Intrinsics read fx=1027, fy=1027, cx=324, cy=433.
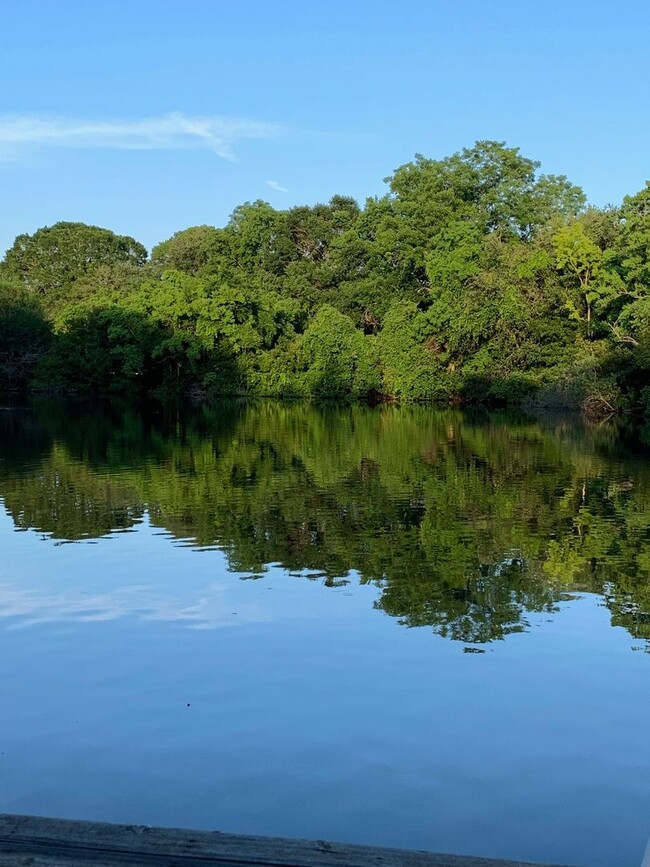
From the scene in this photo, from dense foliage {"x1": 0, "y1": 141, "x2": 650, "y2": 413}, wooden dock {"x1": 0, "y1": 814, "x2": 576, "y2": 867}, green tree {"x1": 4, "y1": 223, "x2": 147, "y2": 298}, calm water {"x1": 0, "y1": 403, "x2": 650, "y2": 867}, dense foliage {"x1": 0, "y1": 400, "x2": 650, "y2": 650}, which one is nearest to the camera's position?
wooden dock {"x1": 0, "y1": 814, "x2": 576, "y2": 867}

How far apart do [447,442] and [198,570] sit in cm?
1791

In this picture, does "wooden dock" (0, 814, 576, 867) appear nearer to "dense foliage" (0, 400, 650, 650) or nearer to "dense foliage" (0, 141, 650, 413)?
"dense foliage" (0, 400, 650, 650)

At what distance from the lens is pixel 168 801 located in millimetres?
5555

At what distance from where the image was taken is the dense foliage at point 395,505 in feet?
36.5

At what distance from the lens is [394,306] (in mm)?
56656

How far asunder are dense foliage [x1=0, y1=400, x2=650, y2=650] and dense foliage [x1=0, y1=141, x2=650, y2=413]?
13731 millimetres

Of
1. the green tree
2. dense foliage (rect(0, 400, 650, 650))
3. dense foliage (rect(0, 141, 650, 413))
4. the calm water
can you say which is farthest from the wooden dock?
the green tree

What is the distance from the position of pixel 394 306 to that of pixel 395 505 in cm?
4058

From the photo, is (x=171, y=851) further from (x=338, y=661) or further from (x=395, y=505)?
(x=395, y=505)

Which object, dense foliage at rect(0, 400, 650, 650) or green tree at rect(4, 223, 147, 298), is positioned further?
green tree at rect(4, 223, 147, 298)

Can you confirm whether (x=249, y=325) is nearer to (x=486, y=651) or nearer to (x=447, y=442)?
(x=447, y=442)

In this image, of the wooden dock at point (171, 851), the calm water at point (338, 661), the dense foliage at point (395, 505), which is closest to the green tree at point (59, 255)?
the dense foliage at point (395, 505)

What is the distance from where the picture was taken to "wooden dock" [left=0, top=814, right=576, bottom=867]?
383 centimetres

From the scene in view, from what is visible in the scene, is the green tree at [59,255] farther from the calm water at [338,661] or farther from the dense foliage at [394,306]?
the calm water at [338,661]
